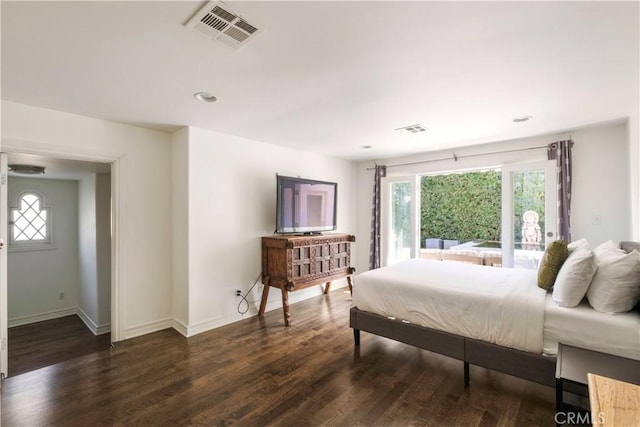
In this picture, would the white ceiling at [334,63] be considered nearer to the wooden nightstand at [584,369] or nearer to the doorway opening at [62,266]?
the wooden nightstand at [584,369]

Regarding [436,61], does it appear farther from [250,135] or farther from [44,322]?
[44,322]

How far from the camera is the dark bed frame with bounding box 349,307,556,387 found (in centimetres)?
197

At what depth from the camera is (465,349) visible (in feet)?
7.47

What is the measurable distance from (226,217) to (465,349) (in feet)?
9.24

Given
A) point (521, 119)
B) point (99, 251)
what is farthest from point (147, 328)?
point (521, 119)

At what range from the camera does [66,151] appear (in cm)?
281

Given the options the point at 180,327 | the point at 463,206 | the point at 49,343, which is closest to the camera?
the point at 180,327

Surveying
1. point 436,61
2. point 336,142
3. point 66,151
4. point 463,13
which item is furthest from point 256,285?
point 463,13

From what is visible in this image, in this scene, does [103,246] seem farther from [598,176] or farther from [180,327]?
[598,176]

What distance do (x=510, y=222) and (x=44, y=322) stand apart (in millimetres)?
7329

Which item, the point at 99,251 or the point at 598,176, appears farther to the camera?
the point at 99,251

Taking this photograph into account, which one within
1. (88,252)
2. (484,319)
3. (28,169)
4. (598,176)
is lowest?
(484,319)

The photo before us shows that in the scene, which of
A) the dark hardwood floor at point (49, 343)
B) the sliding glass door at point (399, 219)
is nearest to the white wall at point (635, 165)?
the sliding glass door at point (399, 219)

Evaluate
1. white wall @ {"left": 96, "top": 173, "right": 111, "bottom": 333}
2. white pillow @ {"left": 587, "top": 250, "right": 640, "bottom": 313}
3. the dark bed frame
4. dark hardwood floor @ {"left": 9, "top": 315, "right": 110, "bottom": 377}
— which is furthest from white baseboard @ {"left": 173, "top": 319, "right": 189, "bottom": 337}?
white pillow @ {"left": 587, "top": 250, "right": 640, "bottom": 313}
